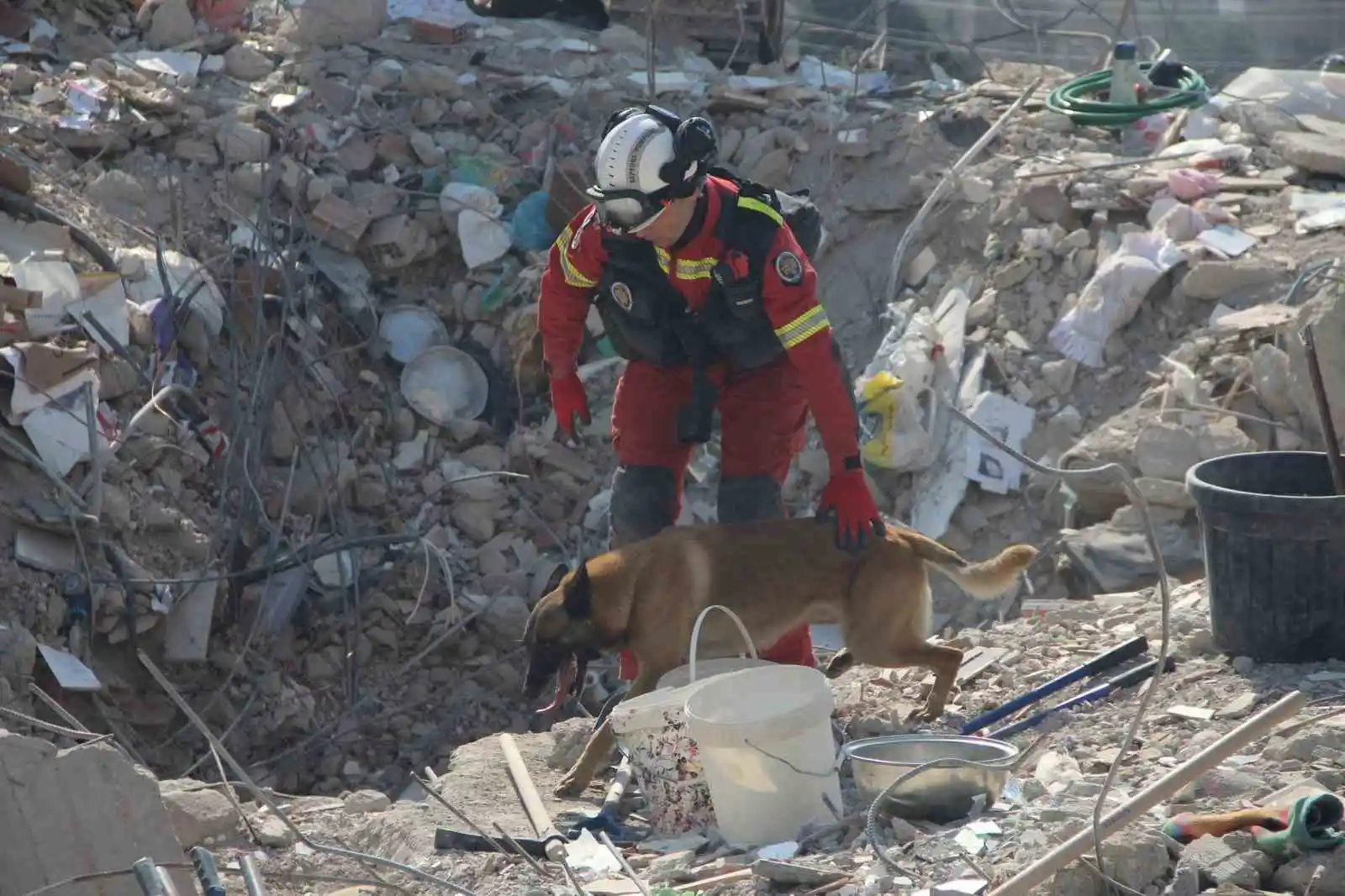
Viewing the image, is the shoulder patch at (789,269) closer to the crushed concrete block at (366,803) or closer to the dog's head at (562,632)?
the dog's head at (562,632)

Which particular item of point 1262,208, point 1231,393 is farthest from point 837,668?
point 1262,208

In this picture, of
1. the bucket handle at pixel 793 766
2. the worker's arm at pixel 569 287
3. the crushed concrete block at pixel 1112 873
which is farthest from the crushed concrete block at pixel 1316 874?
the worker's arm at pixel 569 287

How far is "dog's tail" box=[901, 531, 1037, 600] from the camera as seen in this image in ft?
18.8

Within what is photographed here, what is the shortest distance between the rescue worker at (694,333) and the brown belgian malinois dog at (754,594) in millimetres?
173

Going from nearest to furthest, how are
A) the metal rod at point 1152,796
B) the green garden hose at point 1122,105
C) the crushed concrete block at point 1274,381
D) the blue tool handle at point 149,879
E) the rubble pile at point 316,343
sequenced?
the blue tool handle at point 149,879 < the metal rod at point 1152,796 < the crushed concrete block at point 1274,381 < the rubble pile at point 316,343 < the green garden hose at point 1122,105

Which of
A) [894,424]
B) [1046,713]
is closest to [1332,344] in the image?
[1046,713]

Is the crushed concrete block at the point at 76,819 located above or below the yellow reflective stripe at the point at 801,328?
below

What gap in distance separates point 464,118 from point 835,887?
312 inches

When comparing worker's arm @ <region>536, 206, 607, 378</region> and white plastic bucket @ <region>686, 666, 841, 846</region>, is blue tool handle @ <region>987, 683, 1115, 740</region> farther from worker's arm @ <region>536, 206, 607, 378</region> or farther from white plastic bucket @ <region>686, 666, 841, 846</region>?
worker's arm @ <region>536, 206, 607, 378</region>

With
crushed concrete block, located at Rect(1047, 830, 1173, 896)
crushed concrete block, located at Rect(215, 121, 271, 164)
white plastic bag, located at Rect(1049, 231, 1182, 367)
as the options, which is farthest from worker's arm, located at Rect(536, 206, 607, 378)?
crushed concrete block, located at Rect(215, 121, 271, 164)

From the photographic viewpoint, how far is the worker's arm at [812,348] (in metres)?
5.71

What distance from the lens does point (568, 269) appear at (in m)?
6.30

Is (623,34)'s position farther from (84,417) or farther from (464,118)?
(84,417)

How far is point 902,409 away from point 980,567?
3.12 meters
